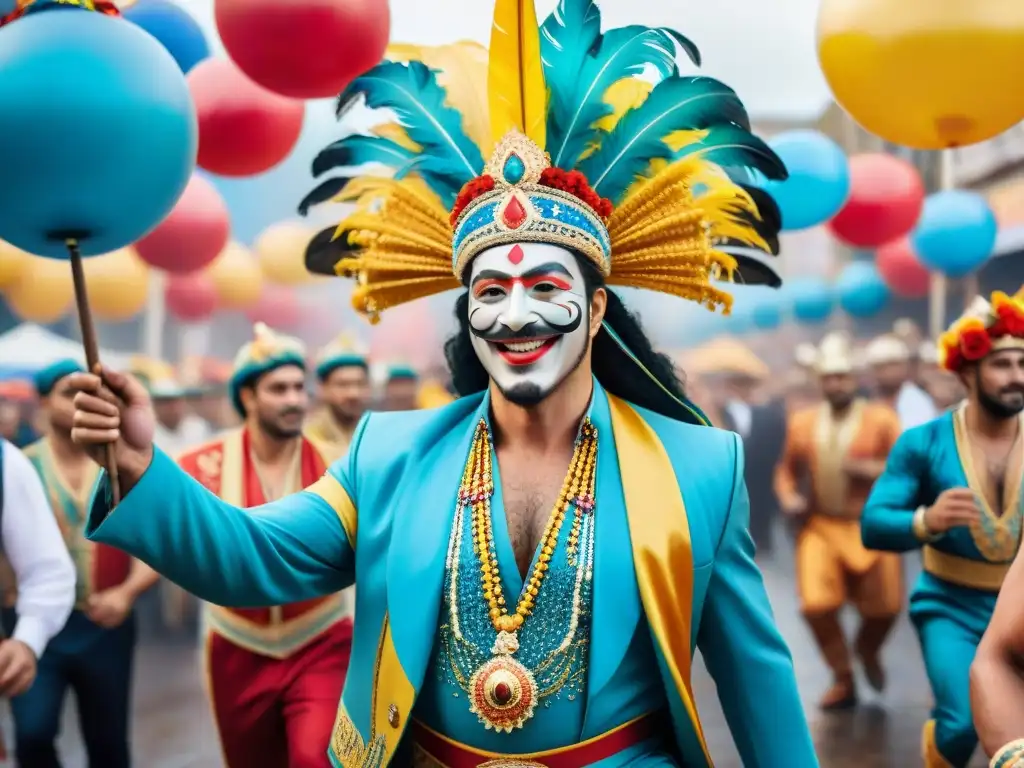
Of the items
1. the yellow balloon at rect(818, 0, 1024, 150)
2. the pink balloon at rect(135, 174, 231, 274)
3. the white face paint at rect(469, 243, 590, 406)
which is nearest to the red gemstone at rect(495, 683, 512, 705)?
the white face paint at rect(469, 243, 590, 406)

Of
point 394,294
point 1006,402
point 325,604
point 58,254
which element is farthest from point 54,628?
point 1006,402

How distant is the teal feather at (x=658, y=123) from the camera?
10.7 ft

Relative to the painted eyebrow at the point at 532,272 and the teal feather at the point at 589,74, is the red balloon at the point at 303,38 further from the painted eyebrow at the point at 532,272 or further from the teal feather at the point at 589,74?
the painted eyebrow at the point at 532,272

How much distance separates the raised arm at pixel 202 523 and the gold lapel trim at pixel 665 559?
0.69m

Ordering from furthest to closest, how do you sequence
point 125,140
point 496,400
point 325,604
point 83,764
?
point 83,764 → point 325,604 → point 496,400 → point 125,140

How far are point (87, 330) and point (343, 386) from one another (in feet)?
14.8

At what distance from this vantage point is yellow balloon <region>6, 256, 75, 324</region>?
7750mm

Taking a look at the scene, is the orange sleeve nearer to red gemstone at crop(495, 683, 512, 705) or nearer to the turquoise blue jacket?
the turquoise blue jacket

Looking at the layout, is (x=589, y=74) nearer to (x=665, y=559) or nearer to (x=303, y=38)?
(x=665, y=559)

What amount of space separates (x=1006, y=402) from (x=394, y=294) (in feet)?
9.69

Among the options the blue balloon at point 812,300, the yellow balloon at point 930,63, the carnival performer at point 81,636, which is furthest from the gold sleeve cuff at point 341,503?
the blue balloon at point 812,300

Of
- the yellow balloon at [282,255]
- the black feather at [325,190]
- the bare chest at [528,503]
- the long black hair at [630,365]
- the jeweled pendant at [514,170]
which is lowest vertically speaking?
the bare chest at [528,503]

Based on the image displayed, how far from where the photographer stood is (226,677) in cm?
498

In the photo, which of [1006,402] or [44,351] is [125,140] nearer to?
[1006,402]
